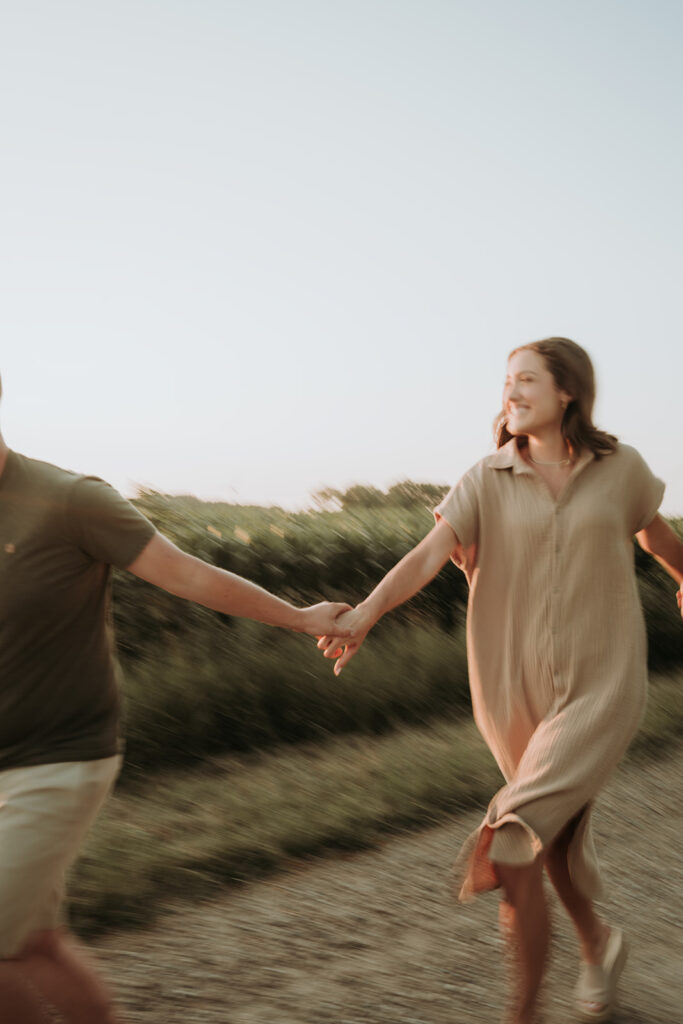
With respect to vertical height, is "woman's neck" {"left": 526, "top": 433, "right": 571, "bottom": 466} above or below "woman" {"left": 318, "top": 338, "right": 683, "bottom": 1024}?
above

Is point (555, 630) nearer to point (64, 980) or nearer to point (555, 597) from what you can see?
point (555, 597)

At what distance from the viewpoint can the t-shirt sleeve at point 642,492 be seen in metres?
3.42

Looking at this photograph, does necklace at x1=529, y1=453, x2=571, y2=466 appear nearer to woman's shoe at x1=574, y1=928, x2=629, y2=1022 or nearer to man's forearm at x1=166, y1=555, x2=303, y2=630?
man's forearm at x1=166, y1=555, x2=303, y2=630

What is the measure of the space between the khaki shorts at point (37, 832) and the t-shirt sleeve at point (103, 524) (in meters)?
0.48

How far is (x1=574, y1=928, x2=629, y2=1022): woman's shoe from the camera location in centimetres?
348

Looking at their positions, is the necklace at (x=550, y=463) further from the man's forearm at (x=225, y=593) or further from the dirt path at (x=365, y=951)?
the dirt path at (x=365, y=951)

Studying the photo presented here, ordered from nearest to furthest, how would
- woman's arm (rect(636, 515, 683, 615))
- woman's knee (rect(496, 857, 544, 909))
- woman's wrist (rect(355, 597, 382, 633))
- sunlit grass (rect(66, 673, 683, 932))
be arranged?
woman's knee (rect(496, 857, 544, 909)), woman's wrist (rect(355, 597, 382, 633)), woman's arm (rect(636, 515, 683, 615)), sunlit grass (rect(66, 673, 683, 932))

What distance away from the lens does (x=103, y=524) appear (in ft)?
8.00

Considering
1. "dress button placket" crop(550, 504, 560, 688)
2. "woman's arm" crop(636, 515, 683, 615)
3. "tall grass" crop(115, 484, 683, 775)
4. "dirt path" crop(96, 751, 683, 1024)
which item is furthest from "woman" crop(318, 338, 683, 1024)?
"tall grass" crop(115, 484, 683, 775)

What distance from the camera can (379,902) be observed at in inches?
179

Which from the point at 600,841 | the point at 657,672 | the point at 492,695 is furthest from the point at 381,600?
the point at 657,672

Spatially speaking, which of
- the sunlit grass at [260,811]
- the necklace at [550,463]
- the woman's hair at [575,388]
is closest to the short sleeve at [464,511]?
the necklace at [550,463]

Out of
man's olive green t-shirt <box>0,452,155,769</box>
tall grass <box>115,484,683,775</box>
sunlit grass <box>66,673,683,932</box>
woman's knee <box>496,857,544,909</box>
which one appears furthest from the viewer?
tall grass <box>115,484,683,775</box>

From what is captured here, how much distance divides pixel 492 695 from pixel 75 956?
152 centimetres
